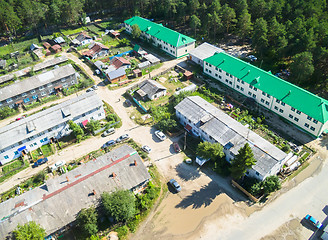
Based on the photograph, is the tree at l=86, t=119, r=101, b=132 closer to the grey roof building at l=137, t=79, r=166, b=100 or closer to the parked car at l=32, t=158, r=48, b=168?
the parked car at l=32, t=158, r=48, b=168

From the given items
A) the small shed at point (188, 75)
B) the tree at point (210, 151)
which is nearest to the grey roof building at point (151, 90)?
the small shed at point (188, 75)

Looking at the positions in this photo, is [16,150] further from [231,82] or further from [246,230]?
[231,82]

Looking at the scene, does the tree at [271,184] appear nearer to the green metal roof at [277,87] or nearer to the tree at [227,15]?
the green metal roof at [277,87]

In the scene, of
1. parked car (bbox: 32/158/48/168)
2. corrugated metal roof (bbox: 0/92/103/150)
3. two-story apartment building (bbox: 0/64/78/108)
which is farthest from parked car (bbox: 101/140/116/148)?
two-story apartment building (bbox: 0/64/78/108)

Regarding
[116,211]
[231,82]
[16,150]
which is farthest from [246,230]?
[16,150]

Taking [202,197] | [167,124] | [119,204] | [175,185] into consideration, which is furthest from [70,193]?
[167,124]
